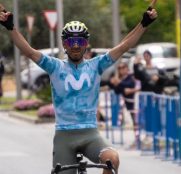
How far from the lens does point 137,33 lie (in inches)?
336

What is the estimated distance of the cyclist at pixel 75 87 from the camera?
8.30 metres

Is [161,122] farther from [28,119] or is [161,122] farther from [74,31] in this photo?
[28,119]

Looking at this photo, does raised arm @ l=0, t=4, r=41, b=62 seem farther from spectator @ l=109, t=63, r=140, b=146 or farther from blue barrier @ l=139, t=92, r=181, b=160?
spectator @ l=109, t=63, r=140, b=146

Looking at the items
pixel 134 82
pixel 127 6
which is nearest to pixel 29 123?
pixel 134 82

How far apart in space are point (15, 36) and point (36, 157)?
30.1 ft

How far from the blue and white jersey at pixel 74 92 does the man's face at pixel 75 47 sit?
84 millimetres

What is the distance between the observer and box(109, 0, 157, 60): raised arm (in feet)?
27.9

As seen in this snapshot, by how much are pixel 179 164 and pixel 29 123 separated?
11.1 meters

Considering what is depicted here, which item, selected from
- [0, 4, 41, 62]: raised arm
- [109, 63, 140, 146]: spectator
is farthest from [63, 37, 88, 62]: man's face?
[109, 63, 140, 146]: spectator

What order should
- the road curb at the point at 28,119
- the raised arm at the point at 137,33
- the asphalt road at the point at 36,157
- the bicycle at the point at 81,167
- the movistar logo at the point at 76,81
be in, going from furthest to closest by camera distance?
the road curb at the point at 28,119 < the asphalt road at the point at 36,157 < the raised arm at the point at 137,33 < the movistar logo at the point at 76,81 < the bicycle at the point at 81,167

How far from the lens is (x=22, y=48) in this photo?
27.8 feet

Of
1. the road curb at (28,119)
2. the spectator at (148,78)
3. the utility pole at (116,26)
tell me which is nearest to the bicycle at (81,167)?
the spectator at (148,78)

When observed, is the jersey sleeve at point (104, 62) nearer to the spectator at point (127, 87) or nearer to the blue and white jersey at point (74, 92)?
the blue and white jersey at point (74, 92)

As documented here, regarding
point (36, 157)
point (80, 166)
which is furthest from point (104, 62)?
point (36, 157)
